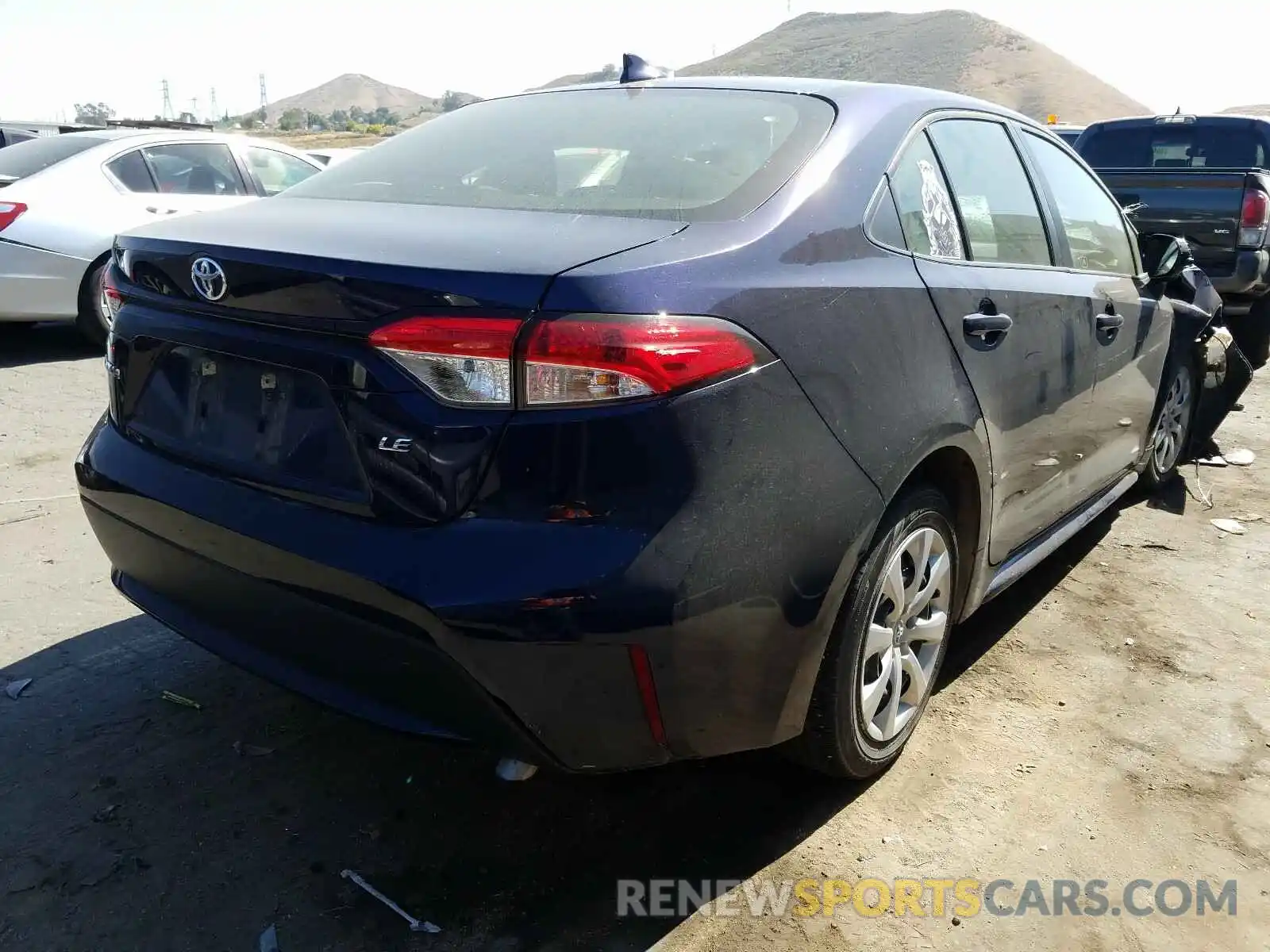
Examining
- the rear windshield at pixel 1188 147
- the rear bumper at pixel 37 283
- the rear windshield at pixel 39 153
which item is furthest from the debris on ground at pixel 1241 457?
the rear windshield at pixel 39 153

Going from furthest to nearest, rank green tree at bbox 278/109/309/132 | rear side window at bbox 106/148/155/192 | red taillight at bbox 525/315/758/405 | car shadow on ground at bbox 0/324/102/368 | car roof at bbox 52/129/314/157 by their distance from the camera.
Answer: green tree at bbox 278/109/309/132 < car roof at bbox 52/129/314/157 < rear side window at bbox 106/148/155/192 < car shadow on ground at bbox 0/324/102/368 < red taillight at bbox 525/315/758/405

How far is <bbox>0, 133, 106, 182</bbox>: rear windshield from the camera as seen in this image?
281 inches

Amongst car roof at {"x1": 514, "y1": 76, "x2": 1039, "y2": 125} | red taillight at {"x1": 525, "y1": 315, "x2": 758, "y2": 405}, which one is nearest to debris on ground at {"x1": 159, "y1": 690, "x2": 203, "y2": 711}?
red taillight at {"x1": 525, "y1": 315, "x2": 758, "y2": 405}

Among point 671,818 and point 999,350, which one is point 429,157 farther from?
point 671,818

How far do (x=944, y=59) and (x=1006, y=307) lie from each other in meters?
109

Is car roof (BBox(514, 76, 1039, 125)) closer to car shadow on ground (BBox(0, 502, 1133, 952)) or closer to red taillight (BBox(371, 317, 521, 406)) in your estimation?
red taillight (BBox(371, 317, 521, 406))

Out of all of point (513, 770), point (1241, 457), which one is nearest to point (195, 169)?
point (513, 770)

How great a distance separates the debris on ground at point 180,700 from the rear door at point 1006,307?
221 centimetres

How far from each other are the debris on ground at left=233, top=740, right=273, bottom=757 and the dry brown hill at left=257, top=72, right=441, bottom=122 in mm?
174079

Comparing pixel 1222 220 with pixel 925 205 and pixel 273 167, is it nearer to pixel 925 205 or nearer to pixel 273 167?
pixel 925 205

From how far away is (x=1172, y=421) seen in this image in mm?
4922

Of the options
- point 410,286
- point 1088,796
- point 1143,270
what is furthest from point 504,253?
point 1143,270

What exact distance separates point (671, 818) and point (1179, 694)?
1.72 metres

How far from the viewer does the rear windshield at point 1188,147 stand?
29.3ft
